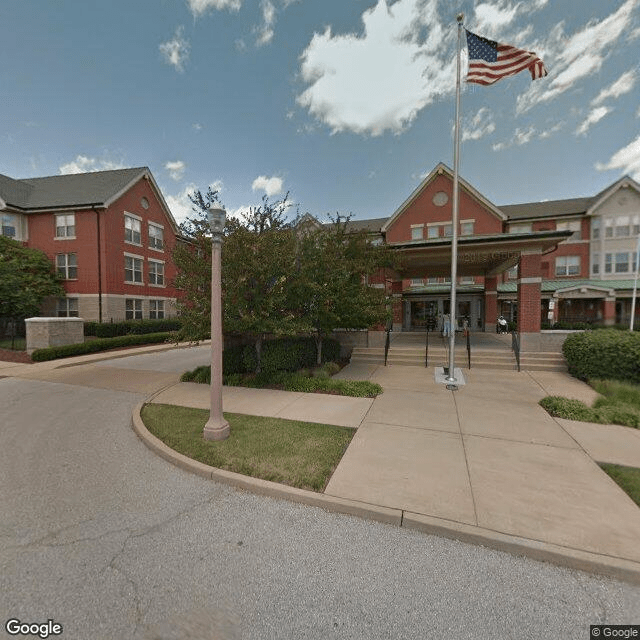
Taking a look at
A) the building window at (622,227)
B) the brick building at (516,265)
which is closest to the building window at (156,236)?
the brick building at (516,265)

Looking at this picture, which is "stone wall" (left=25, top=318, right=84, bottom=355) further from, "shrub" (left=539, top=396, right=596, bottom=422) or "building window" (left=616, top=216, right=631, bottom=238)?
"building window" (left=616, top=216, right=631, bottom=238)

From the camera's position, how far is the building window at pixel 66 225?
22.2 metres

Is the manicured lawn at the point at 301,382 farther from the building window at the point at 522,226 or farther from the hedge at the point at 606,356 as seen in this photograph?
the building window at the point at 522,226

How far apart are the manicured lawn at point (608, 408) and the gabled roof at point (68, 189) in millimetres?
27382

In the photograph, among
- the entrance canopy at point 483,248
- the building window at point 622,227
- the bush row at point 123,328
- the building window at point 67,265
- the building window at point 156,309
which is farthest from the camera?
the building window at point 622,227

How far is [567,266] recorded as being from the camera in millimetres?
30109

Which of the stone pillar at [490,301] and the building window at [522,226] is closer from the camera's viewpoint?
the stone pillar at [490,301]

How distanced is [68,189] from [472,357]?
31406 mm

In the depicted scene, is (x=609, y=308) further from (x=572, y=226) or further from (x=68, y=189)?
(x=68, y=189)

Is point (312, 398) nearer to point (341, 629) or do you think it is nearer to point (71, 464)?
point (71, 464)

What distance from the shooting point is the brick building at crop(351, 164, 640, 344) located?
21.4 metres

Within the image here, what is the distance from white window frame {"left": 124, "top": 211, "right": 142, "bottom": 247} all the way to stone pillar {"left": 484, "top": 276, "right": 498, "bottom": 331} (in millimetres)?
26247

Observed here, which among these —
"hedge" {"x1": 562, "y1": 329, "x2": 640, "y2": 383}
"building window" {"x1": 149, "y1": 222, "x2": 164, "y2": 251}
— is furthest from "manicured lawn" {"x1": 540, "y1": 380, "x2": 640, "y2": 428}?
"building window" {"x1": 149, "y1": 222, "x2": 164, "y2": 251}

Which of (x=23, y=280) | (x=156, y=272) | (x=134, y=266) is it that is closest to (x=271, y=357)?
(x=23, y=280)
